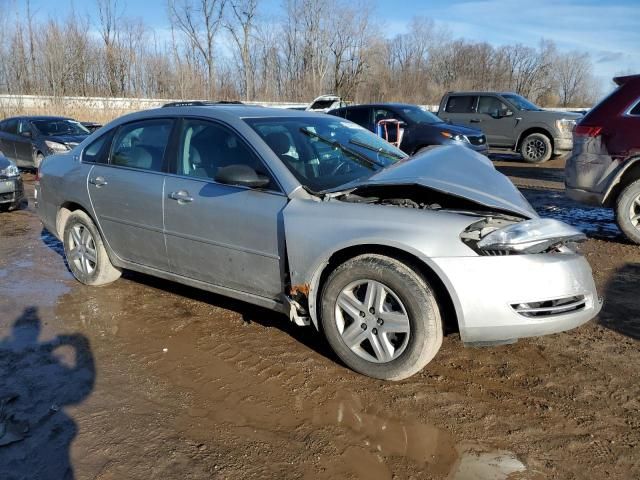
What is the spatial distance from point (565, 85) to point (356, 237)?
59.1 meters

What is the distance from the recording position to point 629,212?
5.95 m

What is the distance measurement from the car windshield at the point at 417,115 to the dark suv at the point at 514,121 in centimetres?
294

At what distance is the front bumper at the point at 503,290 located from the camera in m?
2.88

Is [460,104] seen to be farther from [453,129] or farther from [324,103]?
[324,103]

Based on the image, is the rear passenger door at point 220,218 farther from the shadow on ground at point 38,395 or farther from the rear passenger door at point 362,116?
the rear passenger door at point 362,116

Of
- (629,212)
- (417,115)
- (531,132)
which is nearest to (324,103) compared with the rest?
(531,132)

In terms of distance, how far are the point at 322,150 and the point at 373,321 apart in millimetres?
1432

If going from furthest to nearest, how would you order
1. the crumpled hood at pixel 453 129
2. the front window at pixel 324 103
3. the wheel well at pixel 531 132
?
the front window at pixel 324 103 → the wheel well at pixel 531 132 → the crumpled hood at pixel 453 129

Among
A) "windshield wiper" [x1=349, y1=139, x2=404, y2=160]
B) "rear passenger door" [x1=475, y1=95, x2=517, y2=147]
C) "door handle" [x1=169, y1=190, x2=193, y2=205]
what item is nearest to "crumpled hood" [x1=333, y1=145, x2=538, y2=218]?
"windshield wiper" [x1=349, y1=139, x2=404, y2=160]

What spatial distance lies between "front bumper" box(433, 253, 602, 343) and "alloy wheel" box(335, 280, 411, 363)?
34 centimetres

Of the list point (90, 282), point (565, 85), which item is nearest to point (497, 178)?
point (90, 282)

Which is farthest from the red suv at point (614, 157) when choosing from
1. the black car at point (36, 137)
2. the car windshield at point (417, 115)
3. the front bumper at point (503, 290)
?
the black car at point (36, 137)

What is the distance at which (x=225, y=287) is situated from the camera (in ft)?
12.6

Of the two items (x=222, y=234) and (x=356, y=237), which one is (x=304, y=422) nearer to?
(x=356, y=237)
